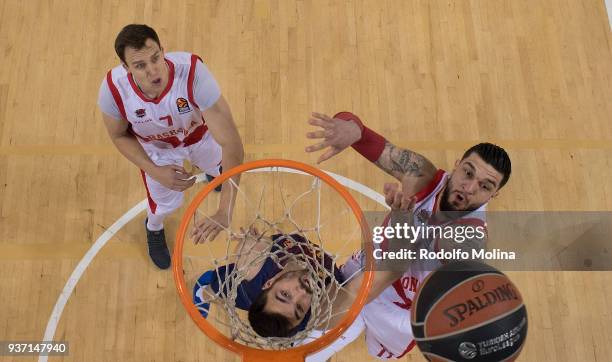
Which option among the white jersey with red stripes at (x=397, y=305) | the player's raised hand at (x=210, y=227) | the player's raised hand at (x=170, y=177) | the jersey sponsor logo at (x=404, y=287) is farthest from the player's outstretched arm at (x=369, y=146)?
the player's raised hand at (x=170, y=177)

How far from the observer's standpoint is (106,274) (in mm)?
4992

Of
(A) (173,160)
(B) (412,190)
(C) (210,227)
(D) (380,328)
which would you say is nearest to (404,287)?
(D) (380,328)

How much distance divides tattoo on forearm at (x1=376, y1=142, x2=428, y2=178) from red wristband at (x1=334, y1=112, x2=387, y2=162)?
0.15ft

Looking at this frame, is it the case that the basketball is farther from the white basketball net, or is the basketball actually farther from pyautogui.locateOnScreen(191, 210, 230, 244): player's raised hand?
pyautogui.locateOnScreen(191, 210, 230, 244): player's raised hand

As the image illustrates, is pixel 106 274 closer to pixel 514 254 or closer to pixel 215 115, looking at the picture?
pixel 215 115

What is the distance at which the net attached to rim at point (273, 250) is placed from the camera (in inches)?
145

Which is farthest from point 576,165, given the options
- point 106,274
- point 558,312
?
point 106,274

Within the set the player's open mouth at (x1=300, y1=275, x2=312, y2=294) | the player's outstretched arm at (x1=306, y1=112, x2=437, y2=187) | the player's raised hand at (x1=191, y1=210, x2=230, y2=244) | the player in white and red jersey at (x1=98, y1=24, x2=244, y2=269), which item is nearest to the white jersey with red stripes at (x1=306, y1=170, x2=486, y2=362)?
the player's outstretched arm at (x1=306, y1=112, x2=437, y2=187)

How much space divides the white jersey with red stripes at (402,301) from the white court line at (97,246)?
1.14m

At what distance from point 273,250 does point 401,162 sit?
102 cm

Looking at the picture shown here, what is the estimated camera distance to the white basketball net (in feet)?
12.4

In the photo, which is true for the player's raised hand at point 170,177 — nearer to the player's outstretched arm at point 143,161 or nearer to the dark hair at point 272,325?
the player's outstretched arm at point 143,161

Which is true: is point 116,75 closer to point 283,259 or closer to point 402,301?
point 283,259

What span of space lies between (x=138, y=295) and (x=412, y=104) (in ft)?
9.13
